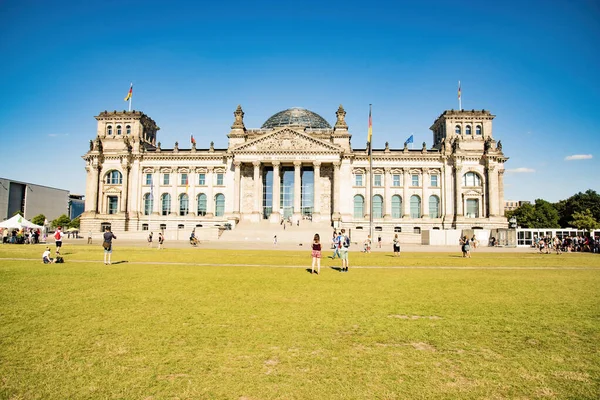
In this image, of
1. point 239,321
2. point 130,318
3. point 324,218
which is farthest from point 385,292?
point 324,218

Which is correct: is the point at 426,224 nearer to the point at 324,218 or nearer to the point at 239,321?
the point at 324,218

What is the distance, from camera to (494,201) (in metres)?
78.0

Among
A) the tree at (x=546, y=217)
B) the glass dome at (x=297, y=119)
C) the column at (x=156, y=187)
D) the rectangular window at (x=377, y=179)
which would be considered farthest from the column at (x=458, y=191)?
the column at (x=156, y=187)

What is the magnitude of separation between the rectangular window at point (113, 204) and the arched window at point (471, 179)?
73067 mm

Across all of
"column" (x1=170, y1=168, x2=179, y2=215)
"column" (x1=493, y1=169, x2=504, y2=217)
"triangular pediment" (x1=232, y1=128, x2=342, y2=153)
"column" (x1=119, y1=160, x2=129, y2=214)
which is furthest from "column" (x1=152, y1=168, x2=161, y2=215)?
"column" (x1=493, y1=169, x2=504, y2=217)

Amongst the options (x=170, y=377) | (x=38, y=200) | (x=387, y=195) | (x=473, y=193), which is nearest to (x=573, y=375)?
(x=170, y=377)

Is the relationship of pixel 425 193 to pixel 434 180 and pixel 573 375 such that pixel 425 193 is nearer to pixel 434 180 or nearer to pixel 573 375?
pixel 434 180

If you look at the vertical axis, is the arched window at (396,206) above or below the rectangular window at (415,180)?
below

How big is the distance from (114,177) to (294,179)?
38.9 m

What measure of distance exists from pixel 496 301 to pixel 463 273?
29.9 feet

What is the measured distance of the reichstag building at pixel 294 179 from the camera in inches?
3049

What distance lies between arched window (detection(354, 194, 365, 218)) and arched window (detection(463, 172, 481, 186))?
21156 millimetres

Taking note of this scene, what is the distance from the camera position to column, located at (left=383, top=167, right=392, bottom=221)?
80375 mm

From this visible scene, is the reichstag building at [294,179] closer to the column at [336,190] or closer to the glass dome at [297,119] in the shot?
the column at [336,190]
